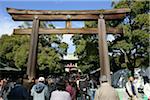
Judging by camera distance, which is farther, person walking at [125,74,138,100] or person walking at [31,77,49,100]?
person walking at [125,74,138,100]

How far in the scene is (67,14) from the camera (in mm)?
14617

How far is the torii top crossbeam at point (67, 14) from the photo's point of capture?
14.3m

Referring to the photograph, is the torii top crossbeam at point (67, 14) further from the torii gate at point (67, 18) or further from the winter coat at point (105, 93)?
the winter coat at point (105, 93)

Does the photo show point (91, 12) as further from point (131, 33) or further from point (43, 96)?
point (131, 33)

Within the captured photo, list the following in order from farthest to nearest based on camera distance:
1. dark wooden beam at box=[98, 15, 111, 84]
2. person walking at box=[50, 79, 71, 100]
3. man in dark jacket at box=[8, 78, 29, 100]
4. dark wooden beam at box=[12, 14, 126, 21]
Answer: dark wooden beam at box=[12, 14, 126, 21] → dark wooden beam at box=[98, 15, 111, 84] → man in dark jacket at box=[8, 78, 29, 100] → person walking at box=[50, 79, 71, 100]

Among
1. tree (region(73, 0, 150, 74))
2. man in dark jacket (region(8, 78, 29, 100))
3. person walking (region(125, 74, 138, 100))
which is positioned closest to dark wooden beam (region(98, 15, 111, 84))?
person walking (region(125, 74, 138, 100))

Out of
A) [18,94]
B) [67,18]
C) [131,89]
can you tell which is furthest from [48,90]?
[67,18]

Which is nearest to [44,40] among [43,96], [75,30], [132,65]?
[132,65]

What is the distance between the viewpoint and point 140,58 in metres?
28.2

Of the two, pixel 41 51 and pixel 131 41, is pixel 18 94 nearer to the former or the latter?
pixel 131 41

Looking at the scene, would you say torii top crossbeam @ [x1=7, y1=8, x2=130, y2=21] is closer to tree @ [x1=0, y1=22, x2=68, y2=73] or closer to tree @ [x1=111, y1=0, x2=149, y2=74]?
tree @ [x1=111, y1=0, x2=149, y2=74]

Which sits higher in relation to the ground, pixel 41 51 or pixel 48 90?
pixel 41 51

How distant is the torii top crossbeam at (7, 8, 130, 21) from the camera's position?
14.3 metres

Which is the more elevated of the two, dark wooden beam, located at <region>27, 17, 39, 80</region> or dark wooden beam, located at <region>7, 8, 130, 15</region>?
dark wooden beam, located at <region>7, 8, 130, 15</region>
